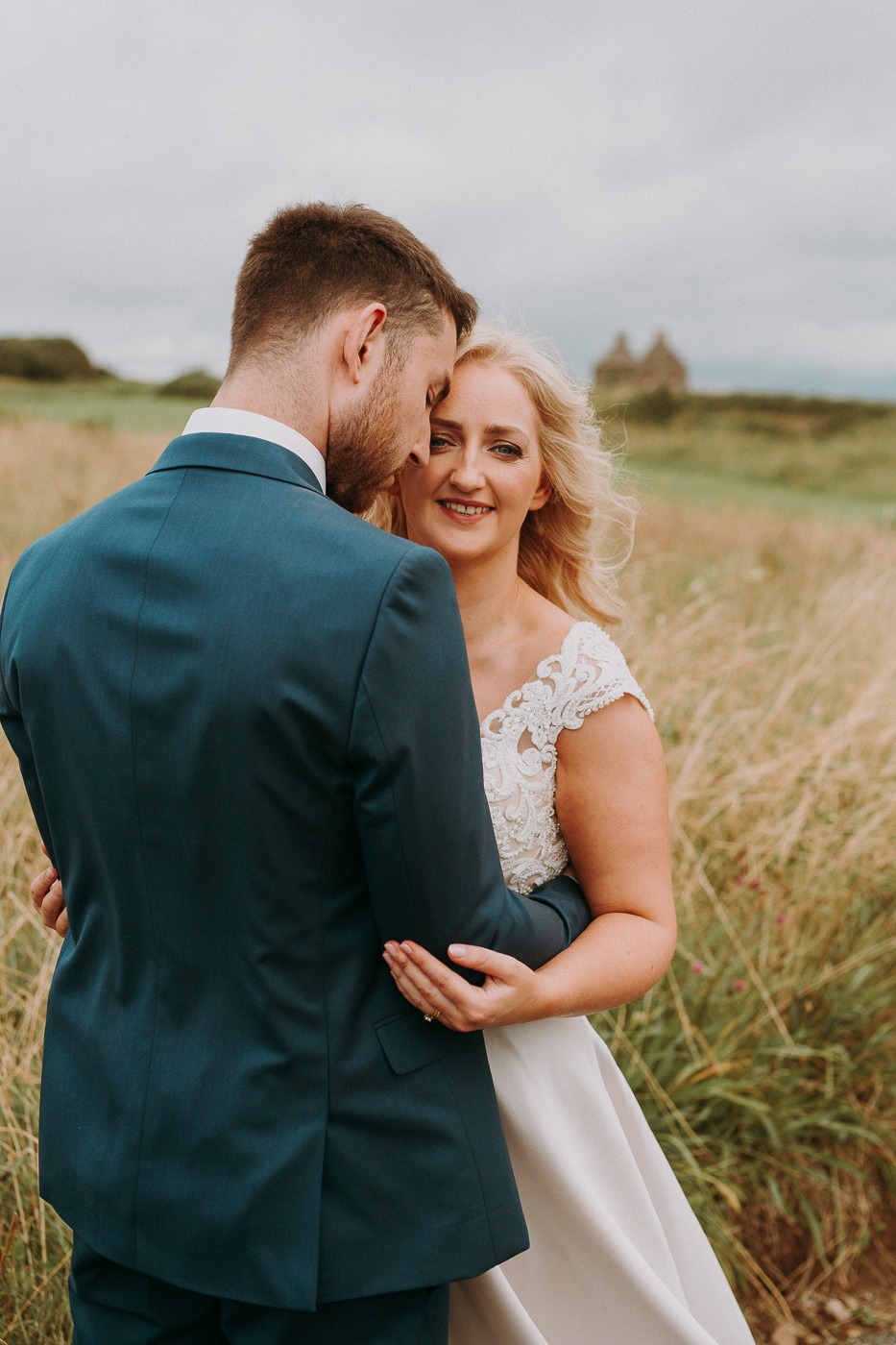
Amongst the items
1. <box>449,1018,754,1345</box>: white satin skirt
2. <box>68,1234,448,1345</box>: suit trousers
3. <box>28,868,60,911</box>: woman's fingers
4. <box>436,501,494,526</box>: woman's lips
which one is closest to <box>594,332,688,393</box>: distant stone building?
<box>436,501,494,526</box>: woman's lips

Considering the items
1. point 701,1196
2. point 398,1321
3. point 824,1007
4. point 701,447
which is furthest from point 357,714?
point 701,447

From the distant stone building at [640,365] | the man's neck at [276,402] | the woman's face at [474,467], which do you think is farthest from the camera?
the distant stone building at [640,365]

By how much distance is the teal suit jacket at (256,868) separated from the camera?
1454 millimetres

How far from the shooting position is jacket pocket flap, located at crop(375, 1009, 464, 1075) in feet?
5.37

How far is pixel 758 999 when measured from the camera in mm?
3607

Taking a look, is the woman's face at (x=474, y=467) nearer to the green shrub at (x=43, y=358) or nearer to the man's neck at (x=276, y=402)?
the man's neck at (x=276, y=402)

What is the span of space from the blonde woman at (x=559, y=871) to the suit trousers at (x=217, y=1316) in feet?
1.42

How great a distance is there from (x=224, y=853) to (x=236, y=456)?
565 mm

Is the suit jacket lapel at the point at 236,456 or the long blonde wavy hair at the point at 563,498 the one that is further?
the long blonde wavy hair at the point at 563,498

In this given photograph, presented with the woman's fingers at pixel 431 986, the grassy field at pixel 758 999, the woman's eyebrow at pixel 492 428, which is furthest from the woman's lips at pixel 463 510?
the grassy field at pixel 758 999

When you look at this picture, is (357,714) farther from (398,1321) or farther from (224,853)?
(398,1321)

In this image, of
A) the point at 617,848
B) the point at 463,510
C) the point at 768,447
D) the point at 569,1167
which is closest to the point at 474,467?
the point at 463,510

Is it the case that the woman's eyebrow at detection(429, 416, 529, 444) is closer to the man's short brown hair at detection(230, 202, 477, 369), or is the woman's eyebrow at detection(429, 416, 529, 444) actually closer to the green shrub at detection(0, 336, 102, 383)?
the man's short brown hair at detection(230, 202, 477, 369)

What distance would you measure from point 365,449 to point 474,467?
73 cm
